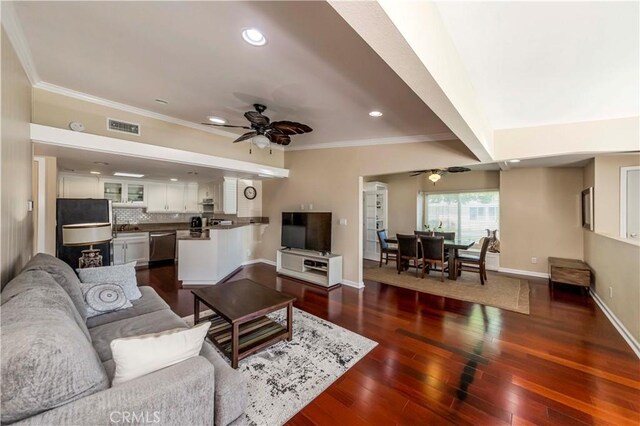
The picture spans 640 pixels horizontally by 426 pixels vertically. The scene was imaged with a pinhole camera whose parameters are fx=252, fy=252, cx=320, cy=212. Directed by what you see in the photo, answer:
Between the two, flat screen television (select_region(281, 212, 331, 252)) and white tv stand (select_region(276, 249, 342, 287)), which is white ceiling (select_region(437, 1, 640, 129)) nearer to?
flat screen television (select_region(281, 212, 331, 252))

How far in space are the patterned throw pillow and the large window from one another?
6348 millimetres

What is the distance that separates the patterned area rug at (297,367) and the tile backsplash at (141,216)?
4.68m

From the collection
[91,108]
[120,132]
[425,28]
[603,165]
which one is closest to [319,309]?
[425,28]

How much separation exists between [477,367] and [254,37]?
11.1ft

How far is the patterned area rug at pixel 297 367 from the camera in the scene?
1.84 metres

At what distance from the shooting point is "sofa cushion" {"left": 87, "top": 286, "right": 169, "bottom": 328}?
2.26 metres

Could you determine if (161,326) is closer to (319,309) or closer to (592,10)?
Result: (319,309)

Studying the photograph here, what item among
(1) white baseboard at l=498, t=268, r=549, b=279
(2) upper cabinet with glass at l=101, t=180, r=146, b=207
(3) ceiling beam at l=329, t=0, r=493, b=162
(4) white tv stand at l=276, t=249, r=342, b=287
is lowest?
(1) white baseboard at l=498, t=268, r=549, b=279

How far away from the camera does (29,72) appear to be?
2.50 m

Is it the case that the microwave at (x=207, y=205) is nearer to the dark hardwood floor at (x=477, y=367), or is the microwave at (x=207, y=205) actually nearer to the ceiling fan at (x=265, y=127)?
the dark hardwood floor at (x=477, y=367)

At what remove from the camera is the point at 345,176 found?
4883 millimetres

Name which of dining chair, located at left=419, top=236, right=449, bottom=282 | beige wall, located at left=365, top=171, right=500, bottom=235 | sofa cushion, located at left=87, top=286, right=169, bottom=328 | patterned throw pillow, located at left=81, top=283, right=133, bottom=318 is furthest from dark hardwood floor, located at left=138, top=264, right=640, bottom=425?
beige wall, located at left=365, top=171, right=500, bottom=235

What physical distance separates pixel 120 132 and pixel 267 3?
2991mm

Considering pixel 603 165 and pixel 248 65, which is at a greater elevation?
pixel 248 65
